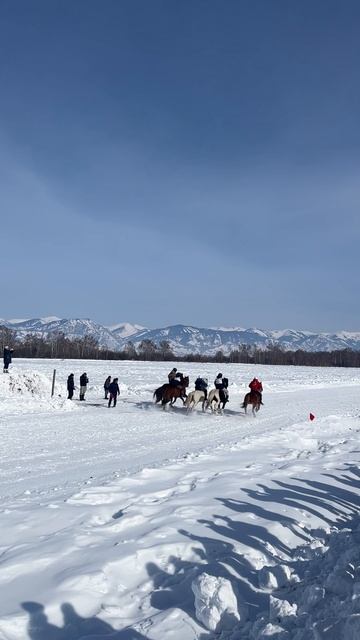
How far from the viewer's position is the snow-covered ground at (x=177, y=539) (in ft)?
16.0

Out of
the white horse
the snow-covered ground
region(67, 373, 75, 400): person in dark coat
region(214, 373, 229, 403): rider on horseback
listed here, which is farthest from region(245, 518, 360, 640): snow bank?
region(67, 373, 75, 400): person in dark coat

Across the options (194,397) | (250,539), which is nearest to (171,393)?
(194,397)

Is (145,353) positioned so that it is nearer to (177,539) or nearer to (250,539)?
(250,539)

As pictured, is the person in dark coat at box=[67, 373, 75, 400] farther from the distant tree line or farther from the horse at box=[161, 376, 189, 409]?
the distant tree line

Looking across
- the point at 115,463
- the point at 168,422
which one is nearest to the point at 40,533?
the point at 115,463

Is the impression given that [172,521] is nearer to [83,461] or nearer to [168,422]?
[83,461]

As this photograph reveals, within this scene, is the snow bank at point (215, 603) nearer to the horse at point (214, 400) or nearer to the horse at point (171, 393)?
the horse at point (214, 400)

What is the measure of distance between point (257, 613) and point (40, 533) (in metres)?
3.38

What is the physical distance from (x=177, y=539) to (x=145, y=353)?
461 ft

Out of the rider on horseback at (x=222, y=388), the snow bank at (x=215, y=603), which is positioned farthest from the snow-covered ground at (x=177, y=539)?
the rider on horseback at (x=222, y=388)

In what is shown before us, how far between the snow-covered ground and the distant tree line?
108012mm

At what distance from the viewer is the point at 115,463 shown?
12.3 m

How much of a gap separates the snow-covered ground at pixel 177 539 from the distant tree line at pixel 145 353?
354 ft

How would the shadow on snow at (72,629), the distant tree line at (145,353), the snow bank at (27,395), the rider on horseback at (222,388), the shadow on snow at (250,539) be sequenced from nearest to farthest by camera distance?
the shadow on snow at (72,629)
the shadow on snow at (250,539)
the snow bank at (27,395)
the rider on horseback at (222,388)
the distant tree line at (145,353)
